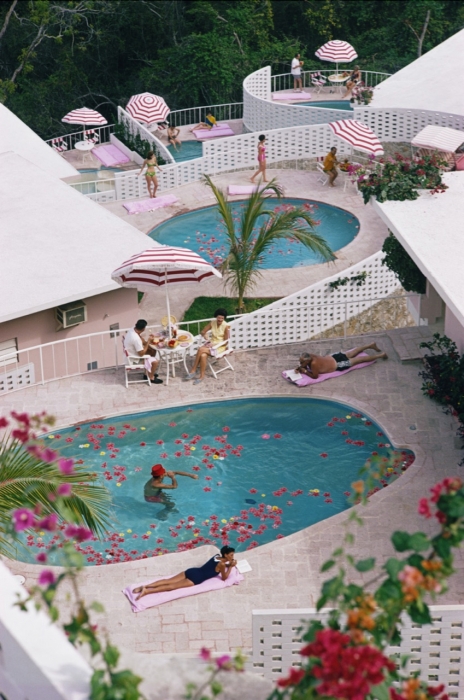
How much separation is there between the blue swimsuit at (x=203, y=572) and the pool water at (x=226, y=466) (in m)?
1.27

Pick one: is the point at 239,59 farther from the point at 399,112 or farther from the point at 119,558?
the point at 119,558

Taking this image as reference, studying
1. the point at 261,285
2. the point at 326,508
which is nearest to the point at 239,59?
the point at 261,285

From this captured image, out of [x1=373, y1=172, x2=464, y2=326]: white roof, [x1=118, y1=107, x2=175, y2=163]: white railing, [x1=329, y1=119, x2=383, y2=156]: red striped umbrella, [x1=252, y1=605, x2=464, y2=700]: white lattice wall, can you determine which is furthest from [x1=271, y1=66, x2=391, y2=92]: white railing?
[x1=252, y1=605, x2=464, y2=700]: white lattice wall

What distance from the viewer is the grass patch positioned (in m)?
23.3

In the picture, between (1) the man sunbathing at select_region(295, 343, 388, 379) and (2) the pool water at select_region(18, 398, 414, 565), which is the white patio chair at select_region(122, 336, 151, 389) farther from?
(1) the man sunbathing at select_region(295, 343, 388, 379)

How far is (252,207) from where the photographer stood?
21.2m

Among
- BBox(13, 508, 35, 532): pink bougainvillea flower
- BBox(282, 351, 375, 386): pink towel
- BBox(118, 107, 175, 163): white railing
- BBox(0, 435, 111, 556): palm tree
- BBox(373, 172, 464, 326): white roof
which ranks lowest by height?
BBox(118, 107, 175, 163): white railing

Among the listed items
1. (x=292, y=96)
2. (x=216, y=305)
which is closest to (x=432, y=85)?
(x=292, y=96)

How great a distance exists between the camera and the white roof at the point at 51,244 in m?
19.7

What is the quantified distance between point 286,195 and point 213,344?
10.6m

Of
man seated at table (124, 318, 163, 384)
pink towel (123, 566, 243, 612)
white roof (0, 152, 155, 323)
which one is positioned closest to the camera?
pink towel (123, 566, 243, 612)

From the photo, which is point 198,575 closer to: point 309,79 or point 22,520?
point 22,520

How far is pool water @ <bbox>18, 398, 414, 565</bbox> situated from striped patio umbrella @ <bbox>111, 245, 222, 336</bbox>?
2.28 meters

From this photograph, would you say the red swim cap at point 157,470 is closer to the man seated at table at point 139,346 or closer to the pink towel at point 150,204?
the man seated at table at point 139,346
